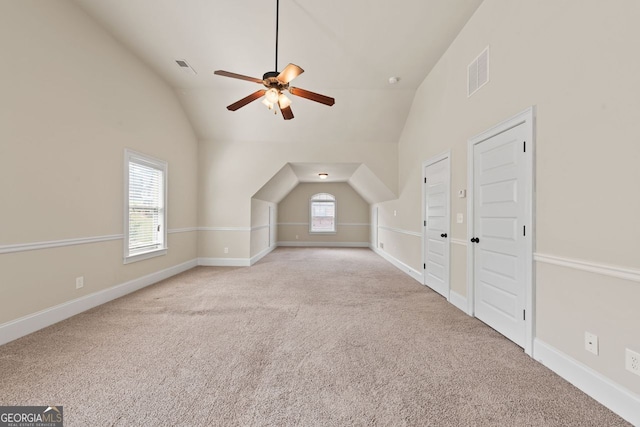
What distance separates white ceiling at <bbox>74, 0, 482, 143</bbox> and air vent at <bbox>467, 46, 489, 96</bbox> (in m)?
0.51

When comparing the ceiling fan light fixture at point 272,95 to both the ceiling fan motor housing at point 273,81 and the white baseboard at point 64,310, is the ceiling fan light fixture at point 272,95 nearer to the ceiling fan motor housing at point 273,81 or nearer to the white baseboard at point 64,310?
the ceiling fan motor housing at point 273,81

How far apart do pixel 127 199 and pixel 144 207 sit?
0.45 metres

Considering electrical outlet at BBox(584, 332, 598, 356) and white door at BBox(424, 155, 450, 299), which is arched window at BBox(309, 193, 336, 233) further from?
electrical outlet at BBox(584, 332, 598, 356)

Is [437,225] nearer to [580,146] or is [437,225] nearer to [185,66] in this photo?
[580,146]

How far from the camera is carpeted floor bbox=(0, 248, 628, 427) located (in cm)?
148

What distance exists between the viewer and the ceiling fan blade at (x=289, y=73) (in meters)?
2.29

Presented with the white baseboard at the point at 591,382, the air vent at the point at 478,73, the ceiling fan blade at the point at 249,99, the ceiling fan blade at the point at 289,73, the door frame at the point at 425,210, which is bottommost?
→ the white baseboard at the point at 591,382

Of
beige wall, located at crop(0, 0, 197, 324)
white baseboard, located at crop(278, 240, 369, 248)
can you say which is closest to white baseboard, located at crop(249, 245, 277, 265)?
white baseboard, located at crop(278, 240, 369, 248)

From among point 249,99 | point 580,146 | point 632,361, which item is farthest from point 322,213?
point 632,361

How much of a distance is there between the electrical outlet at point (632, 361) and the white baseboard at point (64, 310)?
4.51 metres

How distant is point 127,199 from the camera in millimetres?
Result: 3631

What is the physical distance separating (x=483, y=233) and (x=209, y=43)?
13.1 ft

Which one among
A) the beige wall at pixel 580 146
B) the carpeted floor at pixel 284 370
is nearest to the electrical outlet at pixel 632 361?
the beige wall at pixel 580 146

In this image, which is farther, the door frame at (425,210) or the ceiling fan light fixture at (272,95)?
the door frame at (425,210)
